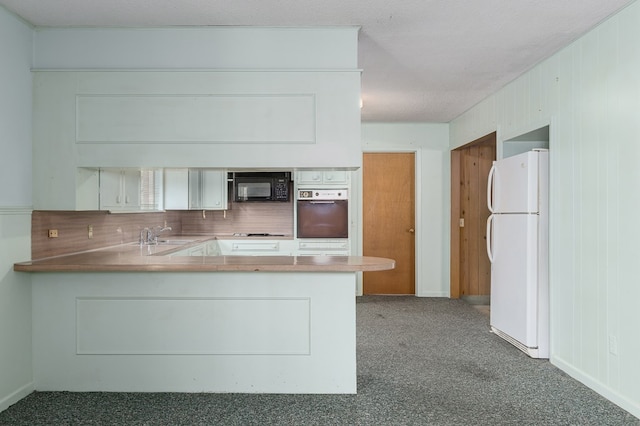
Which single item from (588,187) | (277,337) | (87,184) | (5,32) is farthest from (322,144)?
(5,32)

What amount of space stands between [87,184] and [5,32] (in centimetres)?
103

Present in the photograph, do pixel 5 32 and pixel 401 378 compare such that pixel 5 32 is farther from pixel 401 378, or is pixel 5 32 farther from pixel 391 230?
pixel 391 230

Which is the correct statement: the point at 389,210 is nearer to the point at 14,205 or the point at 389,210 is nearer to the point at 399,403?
the point at 399,403

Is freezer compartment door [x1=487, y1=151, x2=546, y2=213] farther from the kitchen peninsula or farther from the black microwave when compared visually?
the black microwave

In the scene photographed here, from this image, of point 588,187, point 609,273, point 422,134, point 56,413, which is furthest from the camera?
point 422,134

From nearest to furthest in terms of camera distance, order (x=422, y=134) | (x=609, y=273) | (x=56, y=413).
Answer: (x=56, y=413)
(x=609, y=273)
(x=422, y=134)

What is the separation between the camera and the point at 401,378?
322 cm

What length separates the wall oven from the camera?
566 centimetres

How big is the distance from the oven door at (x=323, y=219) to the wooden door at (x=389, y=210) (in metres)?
0.85

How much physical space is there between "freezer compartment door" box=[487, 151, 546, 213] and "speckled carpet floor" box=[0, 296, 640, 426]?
4.21 feet

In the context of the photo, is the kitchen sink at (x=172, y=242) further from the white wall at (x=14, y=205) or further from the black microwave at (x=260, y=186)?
the white wall at (x=14, y=205)

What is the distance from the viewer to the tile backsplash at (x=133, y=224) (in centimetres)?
321

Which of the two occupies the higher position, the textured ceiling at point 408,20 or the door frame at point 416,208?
the textured ceiling at point 408,20

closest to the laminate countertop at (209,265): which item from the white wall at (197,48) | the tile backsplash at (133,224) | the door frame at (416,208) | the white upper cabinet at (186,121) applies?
the tile backsplash at (133,224)
